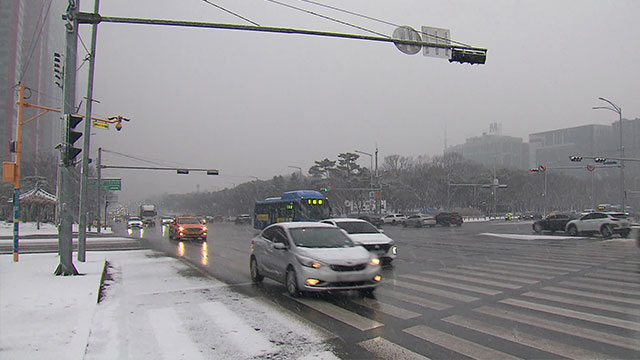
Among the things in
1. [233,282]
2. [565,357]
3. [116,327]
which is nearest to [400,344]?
[565,357]

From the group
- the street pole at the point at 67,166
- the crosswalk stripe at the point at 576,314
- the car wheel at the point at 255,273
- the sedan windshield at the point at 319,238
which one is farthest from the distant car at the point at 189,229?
the crosswalk stripe at the point at 576,314

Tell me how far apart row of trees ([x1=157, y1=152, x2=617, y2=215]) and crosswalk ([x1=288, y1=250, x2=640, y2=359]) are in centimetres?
5844

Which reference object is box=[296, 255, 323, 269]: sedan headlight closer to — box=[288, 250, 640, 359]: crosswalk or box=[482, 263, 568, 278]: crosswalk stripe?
box=[288, 250, 640, 359]: crosswalk

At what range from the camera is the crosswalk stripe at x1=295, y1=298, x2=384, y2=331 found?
6664mm

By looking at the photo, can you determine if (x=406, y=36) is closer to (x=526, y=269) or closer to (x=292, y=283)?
(x=292, y=283)

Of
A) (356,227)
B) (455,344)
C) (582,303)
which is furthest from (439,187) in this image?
(455,344)

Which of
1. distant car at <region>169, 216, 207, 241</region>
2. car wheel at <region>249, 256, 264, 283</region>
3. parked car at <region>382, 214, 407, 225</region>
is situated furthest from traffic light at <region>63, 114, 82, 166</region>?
parked car at <region>382, 214, 407, 225</region>

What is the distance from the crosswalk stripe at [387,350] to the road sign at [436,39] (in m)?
7.65

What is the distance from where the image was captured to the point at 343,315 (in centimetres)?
730

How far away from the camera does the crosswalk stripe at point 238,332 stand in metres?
5.53

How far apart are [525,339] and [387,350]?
1.93 m

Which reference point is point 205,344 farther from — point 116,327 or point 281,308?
point 281,308

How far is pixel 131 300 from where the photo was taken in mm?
8680

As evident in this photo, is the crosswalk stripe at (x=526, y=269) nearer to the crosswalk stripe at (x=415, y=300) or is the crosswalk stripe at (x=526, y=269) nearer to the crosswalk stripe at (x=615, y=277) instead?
the crosswalk stripe at (x=615, y=277)
